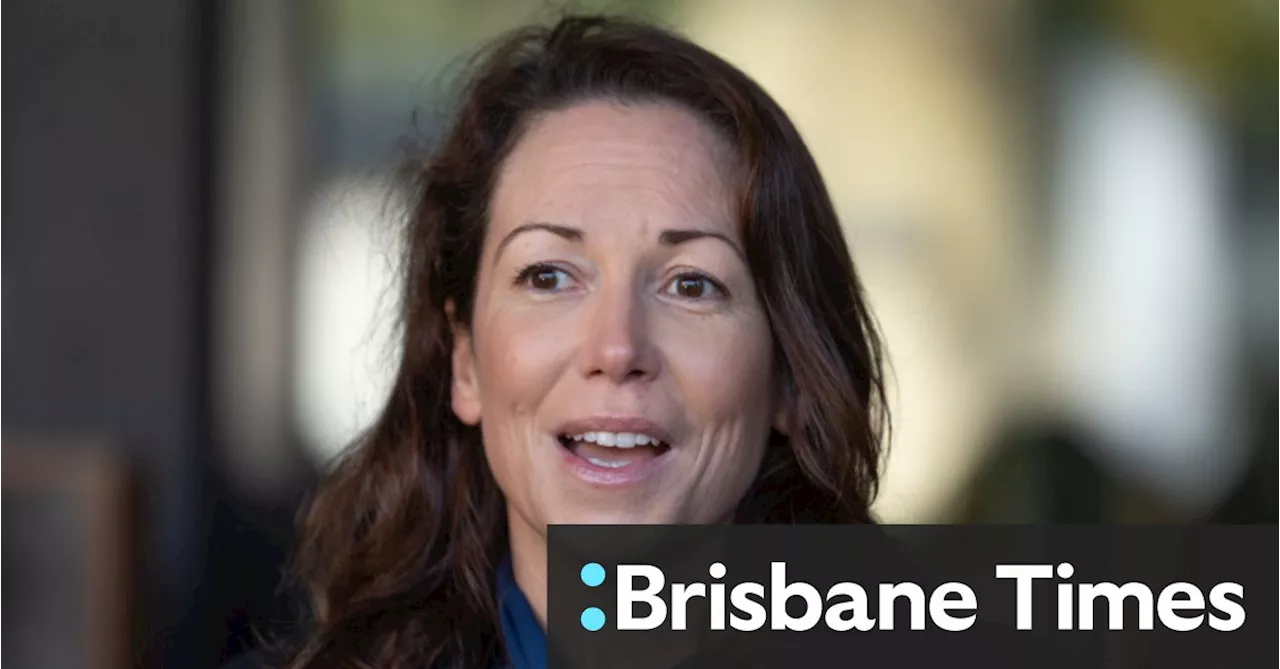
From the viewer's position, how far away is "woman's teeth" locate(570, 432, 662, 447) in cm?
110

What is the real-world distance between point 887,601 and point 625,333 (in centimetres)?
36

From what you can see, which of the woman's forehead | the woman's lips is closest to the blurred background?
the woman's forehead

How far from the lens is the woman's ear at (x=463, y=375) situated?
3.92ft

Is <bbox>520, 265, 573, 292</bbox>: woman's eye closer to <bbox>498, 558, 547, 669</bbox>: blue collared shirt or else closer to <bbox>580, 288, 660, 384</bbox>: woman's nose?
<bbox>580, 288, 660, 384</bbox>: woman's nose

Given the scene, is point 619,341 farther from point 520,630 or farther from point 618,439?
point 520,630

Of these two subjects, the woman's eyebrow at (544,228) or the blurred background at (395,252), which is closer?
the woman's eyebrow at (544,228)

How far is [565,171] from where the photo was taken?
3.75ft

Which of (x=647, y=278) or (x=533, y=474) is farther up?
(x=647, y=278)

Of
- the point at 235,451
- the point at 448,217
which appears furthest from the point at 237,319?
the point at 448,217

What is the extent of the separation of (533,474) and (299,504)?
0.42 metres

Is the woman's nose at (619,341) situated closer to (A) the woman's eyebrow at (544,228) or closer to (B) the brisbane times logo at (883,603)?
(A) the woman's eyebrow at (544,228)

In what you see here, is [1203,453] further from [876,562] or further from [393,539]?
[393,539]

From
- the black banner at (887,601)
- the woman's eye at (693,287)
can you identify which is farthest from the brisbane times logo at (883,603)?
the woman's eye at (693,287)

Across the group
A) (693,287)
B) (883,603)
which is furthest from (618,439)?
(883,603)
